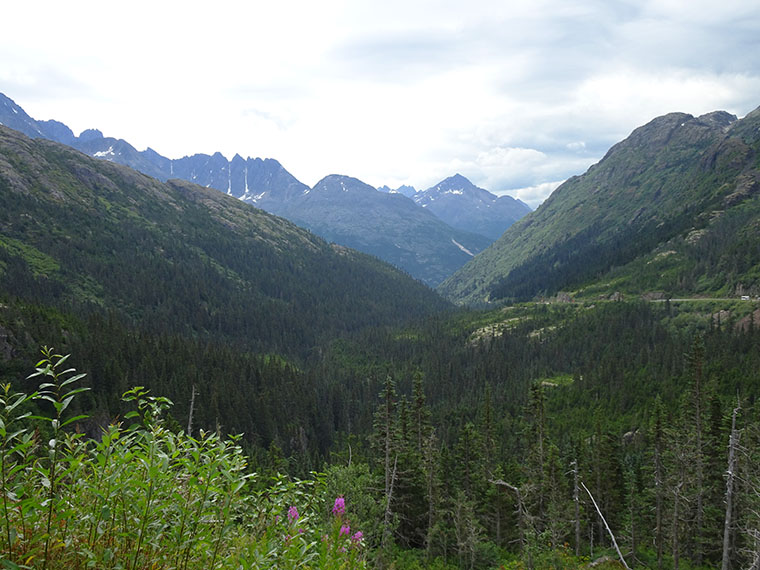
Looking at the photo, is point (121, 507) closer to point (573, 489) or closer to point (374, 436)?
point (374, 436)

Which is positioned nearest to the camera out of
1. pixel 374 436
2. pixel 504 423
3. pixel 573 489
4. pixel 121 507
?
pixel 121 507

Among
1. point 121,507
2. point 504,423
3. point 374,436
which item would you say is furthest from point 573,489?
point 121,507

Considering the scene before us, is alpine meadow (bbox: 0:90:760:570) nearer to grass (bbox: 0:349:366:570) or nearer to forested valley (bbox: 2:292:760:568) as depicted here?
grass (bbox: 0:349:366:570)

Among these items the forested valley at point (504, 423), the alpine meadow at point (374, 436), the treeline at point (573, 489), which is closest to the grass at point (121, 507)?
the alpine meadow at point (374, 436)

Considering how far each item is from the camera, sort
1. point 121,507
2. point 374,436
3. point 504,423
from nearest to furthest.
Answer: point 121,507 < point 374,436 < point 504,423

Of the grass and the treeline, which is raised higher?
the grass

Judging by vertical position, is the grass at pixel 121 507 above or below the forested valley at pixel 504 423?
above

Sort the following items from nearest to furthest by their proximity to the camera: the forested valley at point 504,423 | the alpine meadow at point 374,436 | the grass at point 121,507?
the grass at point 121,507, the alpine meadow at point 374,436, the forested valley at point 504,423

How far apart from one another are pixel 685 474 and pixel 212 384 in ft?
293

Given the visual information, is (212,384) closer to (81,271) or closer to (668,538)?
(668,538)

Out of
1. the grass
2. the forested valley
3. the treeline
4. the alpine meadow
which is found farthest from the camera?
the forested valley

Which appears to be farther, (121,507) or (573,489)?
(573,489)

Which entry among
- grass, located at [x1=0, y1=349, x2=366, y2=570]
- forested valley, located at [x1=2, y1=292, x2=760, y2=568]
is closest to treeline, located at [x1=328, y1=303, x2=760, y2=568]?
forested valley, located at [x1=2, y1=292, x2=760, y2=568]

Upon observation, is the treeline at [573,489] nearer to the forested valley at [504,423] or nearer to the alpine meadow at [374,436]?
the forested valley at [504,423]
